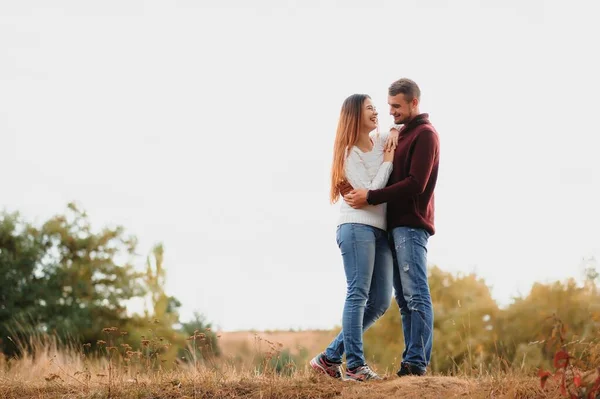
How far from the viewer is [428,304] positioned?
20.4 feet

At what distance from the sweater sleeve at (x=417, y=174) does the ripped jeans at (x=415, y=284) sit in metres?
0.32

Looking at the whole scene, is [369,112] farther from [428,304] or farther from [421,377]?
[421,377]

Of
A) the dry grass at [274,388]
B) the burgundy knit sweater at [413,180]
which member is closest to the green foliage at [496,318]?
the dry grass at [274,388]

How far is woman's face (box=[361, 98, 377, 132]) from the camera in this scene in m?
6.26

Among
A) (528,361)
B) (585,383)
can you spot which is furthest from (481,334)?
(585,383)

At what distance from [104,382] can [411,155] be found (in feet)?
11.6

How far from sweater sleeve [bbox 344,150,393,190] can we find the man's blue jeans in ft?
1.11

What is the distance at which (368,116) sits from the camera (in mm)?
6270

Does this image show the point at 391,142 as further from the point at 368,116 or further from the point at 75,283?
the point at 75,283

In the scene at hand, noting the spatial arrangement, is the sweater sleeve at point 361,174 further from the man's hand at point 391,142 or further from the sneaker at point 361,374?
the sneaker at point 361,374

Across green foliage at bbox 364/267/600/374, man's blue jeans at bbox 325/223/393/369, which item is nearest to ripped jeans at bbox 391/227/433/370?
man's blue jeans at bbox 325/223/393/369

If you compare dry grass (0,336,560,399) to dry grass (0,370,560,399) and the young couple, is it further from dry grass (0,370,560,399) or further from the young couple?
the young couple

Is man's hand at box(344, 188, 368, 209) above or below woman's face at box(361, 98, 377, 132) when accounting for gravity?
below

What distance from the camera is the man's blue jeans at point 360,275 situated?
6.12 metres
